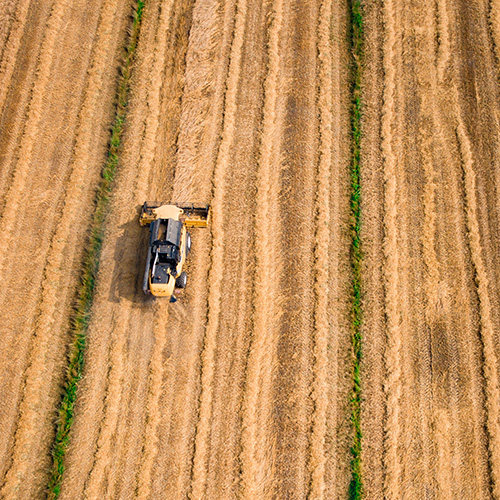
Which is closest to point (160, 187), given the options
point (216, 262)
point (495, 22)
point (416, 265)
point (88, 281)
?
point (216, 262)

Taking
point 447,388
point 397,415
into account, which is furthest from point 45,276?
point 447,388

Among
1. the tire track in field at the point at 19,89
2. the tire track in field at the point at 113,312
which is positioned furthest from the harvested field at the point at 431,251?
the tire track in field at the point at 19,89

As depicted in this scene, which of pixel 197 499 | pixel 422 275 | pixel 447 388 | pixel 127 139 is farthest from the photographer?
pixel 127 139

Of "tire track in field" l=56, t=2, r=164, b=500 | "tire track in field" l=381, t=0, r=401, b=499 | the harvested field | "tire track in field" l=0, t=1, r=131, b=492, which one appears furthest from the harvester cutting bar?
"tire track in field" l=381, t=0, r=401, b=499

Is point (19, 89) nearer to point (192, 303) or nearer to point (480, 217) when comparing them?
point (192, 303)

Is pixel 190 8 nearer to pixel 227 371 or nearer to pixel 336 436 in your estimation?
pixel 227 371

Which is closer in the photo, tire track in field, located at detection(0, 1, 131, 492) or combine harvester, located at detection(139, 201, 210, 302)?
tire track in field, located at detection(0, 1, 131, 492)

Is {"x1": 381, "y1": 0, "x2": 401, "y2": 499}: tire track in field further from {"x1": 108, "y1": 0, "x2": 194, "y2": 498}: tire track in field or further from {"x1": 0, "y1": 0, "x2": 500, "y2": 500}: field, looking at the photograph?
{"x1": 108, "y1": 0, "x2": 194, "y2": 498}: tire track in field
